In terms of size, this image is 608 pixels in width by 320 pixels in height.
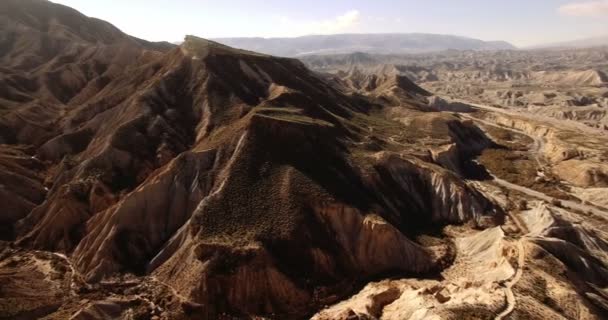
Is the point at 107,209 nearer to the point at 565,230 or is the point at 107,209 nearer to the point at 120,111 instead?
the point at 120,111

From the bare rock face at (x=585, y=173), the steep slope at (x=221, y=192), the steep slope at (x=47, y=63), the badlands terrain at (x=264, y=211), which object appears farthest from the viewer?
the steep slope at (x=47, y=63)

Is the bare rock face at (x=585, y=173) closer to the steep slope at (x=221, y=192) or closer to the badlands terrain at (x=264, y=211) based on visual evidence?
the badlands terrain at (x=264, y=211)

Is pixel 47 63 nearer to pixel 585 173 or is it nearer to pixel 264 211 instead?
pixel 264 211

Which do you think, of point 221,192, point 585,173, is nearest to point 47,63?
point 221,192

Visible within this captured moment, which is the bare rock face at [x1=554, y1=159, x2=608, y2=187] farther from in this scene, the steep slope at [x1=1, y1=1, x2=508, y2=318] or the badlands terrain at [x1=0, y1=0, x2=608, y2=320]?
the steep slope at [x1=1, y1=1, x2=508, y2=318]

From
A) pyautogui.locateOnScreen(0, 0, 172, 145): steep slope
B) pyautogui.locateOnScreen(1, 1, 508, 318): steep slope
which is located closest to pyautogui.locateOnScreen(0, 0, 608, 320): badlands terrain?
pyautogui.locateOnScreen(1, 1, 508, 318): steep slope

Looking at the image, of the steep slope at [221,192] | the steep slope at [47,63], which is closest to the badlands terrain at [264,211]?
the steep slope at [221,192]

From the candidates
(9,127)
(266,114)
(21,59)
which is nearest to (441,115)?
(266,114)

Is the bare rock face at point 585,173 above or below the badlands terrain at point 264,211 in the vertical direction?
below
